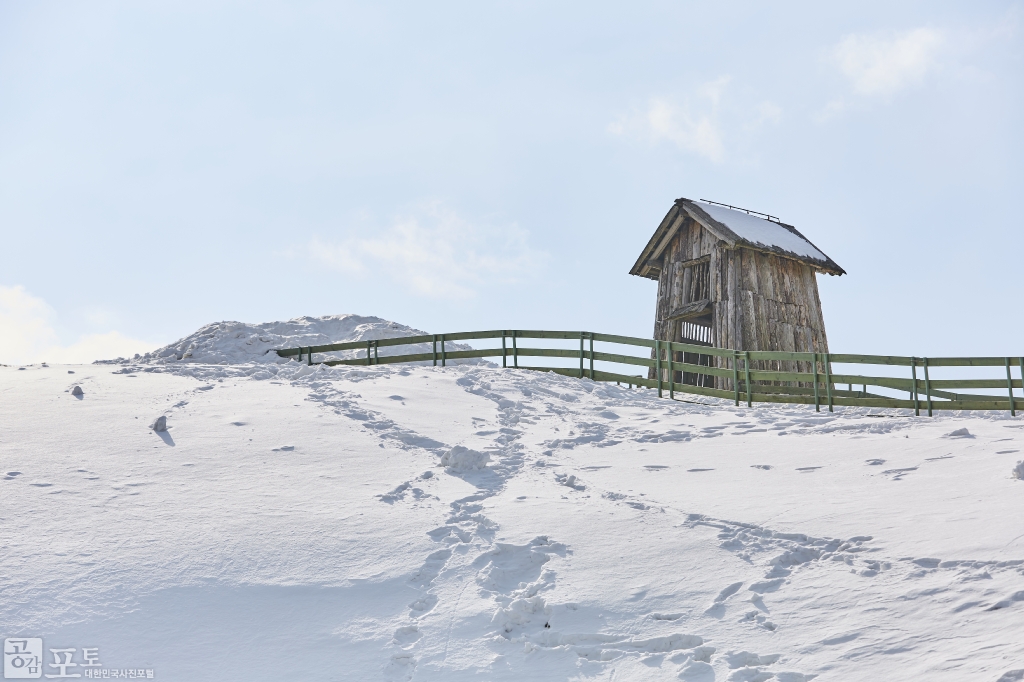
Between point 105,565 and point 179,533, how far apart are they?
850 millimetres

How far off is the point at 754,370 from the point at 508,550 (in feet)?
35.8

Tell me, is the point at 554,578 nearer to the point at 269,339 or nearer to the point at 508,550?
the point at 508,550

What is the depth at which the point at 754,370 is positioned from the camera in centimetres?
1722

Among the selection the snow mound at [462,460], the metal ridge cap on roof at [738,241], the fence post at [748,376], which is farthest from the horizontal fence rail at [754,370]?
the snow mound at [462,460]

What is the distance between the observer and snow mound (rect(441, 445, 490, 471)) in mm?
10836

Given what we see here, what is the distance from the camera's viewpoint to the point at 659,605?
666cm

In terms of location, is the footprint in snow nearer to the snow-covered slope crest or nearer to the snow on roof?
the snow on roof

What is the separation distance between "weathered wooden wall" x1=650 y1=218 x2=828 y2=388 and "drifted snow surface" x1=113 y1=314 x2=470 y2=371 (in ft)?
22.0

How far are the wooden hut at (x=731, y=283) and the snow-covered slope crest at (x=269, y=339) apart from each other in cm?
680

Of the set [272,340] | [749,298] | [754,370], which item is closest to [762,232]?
[749,298]

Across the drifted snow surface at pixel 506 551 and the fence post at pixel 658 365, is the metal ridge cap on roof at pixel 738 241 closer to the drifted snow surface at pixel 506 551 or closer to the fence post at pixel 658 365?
the fence post at pixel 658 365

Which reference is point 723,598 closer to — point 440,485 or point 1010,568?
point 1010,568

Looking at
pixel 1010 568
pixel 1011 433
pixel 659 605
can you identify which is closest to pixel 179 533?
pixel 659 605

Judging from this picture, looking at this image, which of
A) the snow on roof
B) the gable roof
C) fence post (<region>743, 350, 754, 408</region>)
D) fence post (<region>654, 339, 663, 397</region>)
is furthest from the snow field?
the snow on roof
